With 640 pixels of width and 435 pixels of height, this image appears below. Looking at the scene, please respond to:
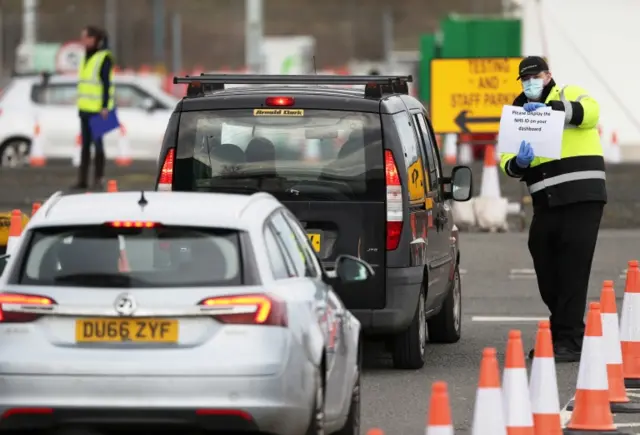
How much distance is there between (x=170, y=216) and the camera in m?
7.88

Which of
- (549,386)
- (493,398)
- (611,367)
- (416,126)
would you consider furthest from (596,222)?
(493,398)

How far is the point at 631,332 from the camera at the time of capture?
37.4 ft

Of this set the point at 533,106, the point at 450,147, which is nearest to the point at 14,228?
the point at 533,106

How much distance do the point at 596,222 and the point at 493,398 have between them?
5050 mm

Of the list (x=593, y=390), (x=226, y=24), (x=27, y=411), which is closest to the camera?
(x=27, y=411)

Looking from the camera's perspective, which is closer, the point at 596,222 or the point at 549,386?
the point at 549,386

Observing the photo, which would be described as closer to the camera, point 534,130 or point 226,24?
point 534,130

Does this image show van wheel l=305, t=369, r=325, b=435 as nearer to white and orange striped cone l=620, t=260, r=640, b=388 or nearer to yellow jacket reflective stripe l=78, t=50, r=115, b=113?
white and orange striped cone l=620, t=260, r=640, b=388

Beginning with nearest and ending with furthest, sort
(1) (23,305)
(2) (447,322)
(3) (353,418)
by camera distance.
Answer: (1) (23,305), (3) (353,418), (2) (447,322)

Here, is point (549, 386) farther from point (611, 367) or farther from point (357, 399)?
point (611, 367)

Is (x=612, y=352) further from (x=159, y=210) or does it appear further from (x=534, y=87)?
(x=159, y=210)

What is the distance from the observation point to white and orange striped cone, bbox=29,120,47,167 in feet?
105

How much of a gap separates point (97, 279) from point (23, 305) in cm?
29

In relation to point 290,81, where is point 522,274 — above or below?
below
